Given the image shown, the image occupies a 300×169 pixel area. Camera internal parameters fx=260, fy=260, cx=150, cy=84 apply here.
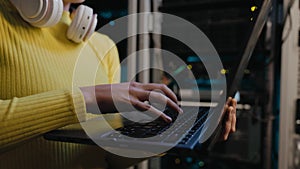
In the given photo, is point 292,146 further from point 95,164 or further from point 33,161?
point 33,161

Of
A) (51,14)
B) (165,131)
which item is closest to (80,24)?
(51,14)

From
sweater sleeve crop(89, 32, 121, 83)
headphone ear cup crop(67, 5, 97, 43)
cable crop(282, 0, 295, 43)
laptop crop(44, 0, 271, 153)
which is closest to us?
laptop crop(44, 0, 271, 153)

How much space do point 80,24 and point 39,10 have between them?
0.55ft

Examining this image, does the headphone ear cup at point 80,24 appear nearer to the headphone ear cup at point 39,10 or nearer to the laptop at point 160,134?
the headphone ear cup at point 39,10

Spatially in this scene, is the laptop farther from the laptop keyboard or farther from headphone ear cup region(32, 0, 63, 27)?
headphone ear cup region(32, 0, 63, 27)

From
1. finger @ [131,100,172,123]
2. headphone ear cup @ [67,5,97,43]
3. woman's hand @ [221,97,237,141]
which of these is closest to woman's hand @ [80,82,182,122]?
finger @ [131,100,172,123]

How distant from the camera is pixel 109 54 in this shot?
35.2 inches

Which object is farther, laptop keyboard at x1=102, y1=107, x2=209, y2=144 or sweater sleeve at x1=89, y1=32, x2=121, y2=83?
sweater sleeve at x1=89, y1=32, x2=121, y2=83

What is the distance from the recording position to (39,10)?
21.3 inches

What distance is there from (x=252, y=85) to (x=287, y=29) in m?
0.31

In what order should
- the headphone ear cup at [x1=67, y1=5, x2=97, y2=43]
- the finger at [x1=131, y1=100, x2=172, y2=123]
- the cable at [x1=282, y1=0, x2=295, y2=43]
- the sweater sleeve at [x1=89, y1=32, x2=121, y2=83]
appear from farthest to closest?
1. the cable at [x1=282, y1=0, x2=295, y2=43]
2. the sweater sleeve at [x1=89, y1=32, x2=121, y2=83]
3. the headphone ear cup at [x1=67, y1=5, x2=97, y2=43]
4. the finger at [x1=131, y1=100, x2=172, y2=123]

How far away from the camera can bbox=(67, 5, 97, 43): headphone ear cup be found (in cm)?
70

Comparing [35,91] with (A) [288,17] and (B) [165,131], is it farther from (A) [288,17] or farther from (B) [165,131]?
(A) [288,17]

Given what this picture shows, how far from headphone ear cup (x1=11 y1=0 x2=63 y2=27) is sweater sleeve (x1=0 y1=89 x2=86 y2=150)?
0.66 ft
